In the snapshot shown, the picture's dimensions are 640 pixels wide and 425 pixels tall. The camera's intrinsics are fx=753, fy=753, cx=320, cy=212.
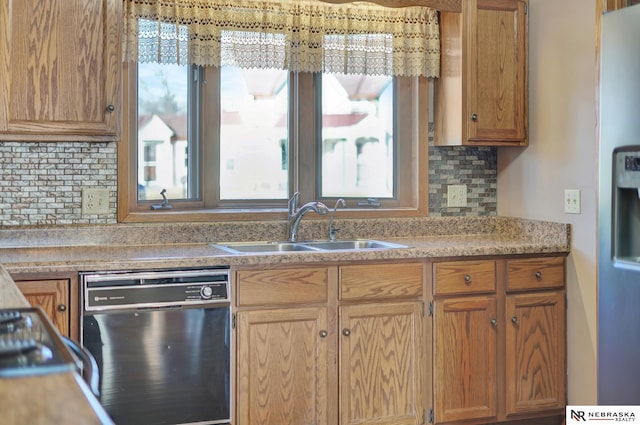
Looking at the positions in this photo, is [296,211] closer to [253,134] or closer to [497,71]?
[253,134]

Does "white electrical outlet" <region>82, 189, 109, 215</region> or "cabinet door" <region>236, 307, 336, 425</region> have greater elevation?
"white electrical outlet" <region>82, 189, 109, 215</region>

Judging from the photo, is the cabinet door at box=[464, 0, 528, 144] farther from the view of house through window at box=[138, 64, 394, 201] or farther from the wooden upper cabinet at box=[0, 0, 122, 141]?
the wooden upper cabinet at box=[0, 0, 122, 141]

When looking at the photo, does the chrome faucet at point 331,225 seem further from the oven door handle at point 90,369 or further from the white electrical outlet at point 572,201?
the oven door handle at point 90,369

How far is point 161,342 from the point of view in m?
2.79

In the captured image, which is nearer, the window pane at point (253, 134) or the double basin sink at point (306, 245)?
the double basin sink at point (306, 245)

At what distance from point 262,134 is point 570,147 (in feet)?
4.66

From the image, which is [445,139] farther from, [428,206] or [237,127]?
[237,127]

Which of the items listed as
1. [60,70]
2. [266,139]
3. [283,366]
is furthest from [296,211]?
[60,70]

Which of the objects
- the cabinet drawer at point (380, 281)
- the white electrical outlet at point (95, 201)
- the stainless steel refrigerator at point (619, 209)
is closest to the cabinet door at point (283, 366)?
the cabinet drawer at point (380, 281)

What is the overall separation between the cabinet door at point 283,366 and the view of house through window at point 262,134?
83cm

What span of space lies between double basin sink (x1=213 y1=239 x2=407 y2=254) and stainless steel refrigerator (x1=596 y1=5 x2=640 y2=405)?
866mm

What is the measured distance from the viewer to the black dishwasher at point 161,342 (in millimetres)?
2713

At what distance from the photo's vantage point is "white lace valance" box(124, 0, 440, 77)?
322 centimetres

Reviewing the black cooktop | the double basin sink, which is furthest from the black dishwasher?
the black cooktop
